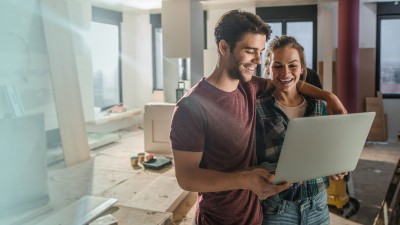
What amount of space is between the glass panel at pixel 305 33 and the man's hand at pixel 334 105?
17.8 ft

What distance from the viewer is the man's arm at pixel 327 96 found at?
1455 millimetres

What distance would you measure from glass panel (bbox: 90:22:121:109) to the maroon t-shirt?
18.9 feet

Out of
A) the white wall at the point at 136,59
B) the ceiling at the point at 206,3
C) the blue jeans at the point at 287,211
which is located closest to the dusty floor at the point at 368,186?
the blue jeans at the point at 287,211

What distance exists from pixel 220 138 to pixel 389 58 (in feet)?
21.4

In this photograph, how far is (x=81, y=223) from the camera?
171 cm

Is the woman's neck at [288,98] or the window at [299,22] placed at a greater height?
the window at [299,22]

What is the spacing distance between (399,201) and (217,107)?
5.02 ft

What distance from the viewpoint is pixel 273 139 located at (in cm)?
138

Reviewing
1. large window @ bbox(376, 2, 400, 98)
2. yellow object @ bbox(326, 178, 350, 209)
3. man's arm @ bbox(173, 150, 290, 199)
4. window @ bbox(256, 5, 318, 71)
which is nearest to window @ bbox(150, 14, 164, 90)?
window @ bbox(256, 5, 318, 71)

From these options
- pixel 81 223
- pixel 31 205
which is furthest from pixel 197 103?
pixel 31 205

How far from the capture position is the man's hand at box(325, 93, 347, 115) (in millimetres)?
1449

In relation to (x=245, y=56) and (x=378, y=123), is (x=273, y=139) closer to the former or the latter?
(x=245, y=56)

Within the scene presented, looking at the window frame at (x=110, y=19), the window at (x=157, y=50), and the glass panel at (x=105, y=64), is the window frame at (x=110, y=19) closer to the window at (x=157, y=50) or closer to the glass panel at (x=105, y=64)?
the glass panel at (x=105, y=64)

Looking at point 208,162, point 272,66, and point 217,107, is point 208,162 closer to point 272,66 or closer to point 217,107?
point 217,107
